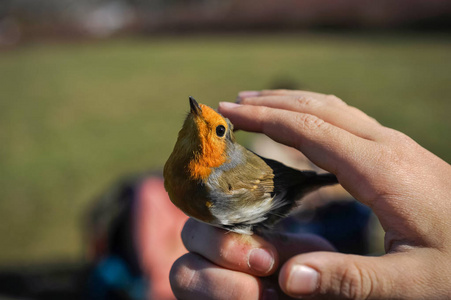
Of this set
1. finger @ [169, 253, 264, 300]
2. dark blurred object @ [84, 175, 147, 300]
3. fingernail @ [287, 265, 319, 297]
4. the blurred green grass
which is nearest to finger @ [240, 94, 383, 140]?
fingernail @ [287, 265, 319, 297]

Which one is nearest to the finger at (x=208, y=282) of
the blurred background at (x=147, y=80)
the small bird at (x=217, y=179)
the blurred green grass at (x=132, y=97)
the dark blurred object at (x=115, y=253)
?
the small bird at (x=217, y=179)

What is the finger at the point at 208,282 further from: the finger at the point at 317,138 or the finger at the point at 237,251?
the finger at the point at 317,138

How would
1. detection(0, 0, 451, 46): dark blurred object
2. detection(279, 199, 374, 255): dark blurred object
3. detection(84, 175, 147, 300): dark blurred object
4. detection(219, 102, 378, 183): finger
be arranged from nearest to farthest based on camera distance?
detection(219, 102, 378, 183): finger, detection(84, 175, 147, 300): dark blurred object, detection(279, 199, 374, 255): dark blurred object, detection(0, 0, 451, 46): dark blurred object

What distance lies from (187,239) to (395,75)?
1314 cm

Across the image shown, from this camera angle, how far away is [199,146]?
1476mm

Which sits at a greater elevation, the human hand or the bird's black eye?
the bird's black eye

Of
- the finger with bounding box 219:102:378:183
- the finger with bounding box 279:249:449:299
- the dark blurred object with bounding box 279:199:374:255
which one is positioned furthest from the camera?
the dark blurred object with bounding box 279:199:374:255

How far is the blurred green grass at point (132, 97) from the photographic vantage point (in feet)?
18.9

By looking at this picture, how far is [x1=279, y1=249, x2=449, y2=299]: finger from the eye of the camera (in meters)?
1.16

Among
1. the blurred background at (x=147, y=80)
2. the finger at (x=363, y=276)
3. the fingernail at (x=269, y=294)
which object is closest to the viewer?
the finger at (x=363, y=276)

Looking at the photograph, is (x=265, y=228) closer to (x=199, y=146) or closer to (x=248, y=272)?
(x=248, y=272)

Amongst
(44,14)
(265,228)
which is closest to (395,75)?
(265,228)

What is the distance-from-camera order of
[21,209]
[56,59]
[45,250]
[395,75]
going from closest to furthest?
[45,250]
[21,209]
[395,75]
[56,59]

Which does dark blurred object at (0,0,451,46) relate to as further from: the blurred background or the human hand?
the human hand
